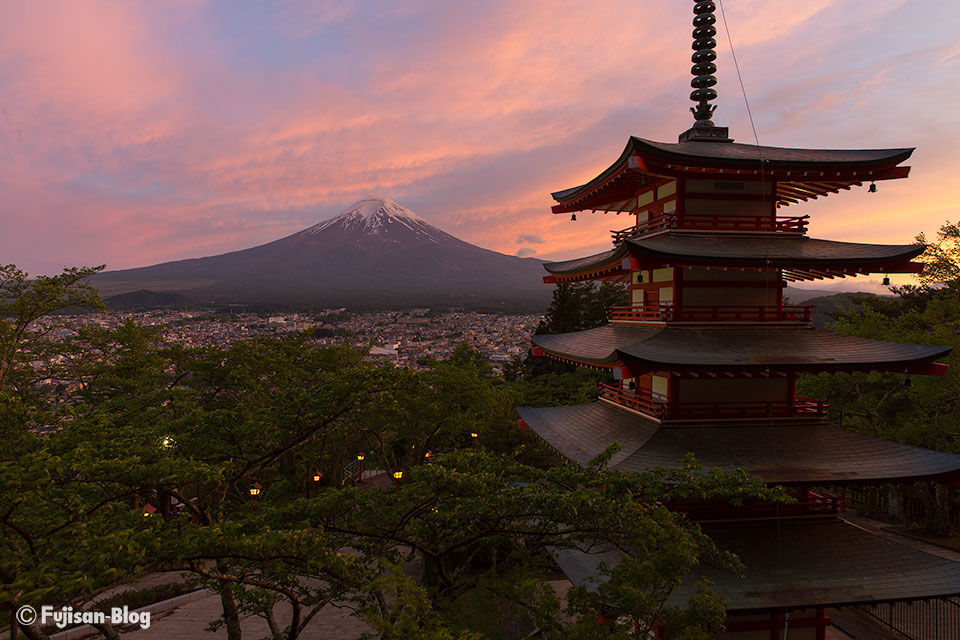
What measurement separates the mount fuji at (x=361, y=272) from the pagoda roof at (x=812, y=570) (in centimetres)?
11936

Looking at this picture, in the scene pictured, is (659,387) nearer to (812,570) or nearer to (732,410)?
(732,410)

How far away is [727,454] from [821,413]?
289cm

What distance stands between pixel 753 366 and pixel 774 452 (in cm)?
179

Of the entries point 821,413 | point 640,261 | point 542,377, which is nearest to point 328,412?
point 640,261

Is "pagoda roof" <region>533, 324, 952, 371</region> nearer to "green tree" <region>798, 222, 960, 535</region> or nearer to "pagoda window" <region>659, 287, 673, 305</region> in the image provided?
"pagoda window" <region>659, 287, 673, 305</region>

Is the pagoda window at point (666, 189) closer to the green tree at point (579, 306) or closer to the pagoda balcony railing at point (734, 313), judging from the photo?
the pagoda balcony railing at point (734, 313)

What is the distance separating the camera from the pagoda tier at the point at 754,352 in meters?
8.40

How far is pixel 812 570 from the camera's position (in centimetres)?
782

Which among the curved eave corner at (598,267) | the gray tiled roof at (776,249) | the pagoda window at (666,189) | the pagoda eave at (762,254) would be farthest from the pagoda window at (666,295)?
the pagoda window at (666,189)

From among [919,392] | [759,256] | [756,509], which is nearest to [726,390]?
[756,509]

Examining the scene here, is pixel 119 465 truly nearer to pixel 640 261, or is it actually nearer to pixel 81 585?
pixel 81 585

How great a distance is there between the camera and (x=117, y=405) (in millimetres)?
13617

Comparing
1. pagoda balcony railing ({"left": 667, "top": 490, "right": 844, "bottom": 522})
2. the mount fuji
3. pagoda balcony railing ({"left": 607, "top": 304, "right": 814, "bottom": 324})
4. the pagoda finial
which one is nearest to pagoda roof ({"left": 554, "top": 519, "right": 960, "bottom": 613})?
pagoda balcony railing ({"left": 667, "top": 490, "right": 844, "bottom": 522})

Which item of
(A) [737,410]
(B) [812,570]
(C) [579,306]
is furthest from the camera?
(C) [579,306]
